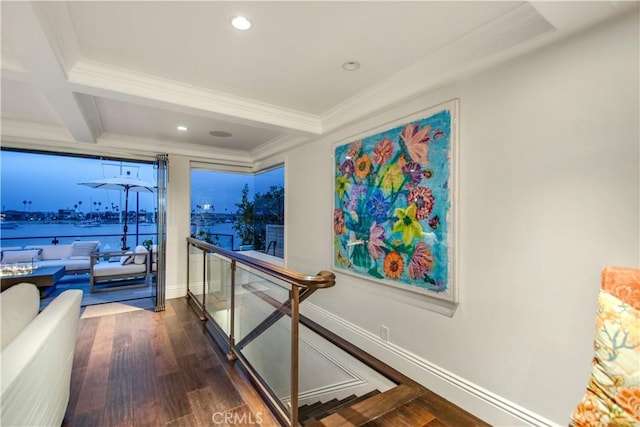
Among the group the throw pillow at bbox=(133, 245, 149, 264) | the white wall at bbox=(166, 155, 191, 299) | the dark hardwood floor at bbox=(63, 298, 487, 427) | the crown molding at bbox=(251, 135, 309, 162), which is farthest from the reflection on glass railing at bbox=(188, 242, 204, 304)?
the crown molding at bbox=(251, 135, 309, 162)

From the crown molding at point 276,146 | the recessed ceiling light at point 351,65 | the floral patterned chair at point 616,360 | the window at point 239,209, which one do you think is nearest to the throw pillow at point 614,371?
the floral patterned chair at point 616,360

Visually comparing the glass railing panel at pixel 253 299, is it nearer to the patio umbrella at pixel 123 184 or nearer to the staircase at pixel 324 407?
the staircase at pixel 324 407

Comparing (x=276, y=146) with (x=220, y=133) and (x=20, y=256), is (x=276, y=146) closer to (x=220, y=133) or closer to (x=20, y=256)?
(x=220, y=133)

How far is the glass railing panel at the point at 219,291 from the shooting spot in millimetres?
3021

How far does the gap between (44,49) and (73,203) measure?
5.48 meters

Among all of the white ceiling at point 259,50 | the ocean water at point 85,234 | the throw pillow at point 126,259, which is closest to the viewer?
the white ceiling at point 259,50

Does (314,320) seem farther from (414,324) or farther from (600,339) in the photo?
(600,339)

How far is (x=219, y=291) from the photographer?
3359 millimetres

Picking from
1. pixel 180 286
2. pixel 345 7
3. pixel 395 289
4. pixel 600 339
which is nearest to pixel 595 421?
pixel 600 339

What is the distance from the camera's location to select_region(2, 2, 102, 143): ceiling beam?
1.48 meters

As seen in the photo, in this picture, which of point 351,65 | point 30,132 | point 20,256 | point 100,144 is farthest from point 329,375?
point 20,256

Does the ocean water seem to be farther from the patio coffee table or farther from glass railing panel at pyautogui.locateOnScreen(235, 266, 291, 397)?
glass railing panel at pyautogui.locateOnScreen(235, 266, 291, 397)

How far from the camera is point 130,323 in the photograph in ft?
12.1

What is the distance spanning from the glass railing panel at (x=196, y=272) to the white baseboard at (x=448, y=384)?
2.31 metres
